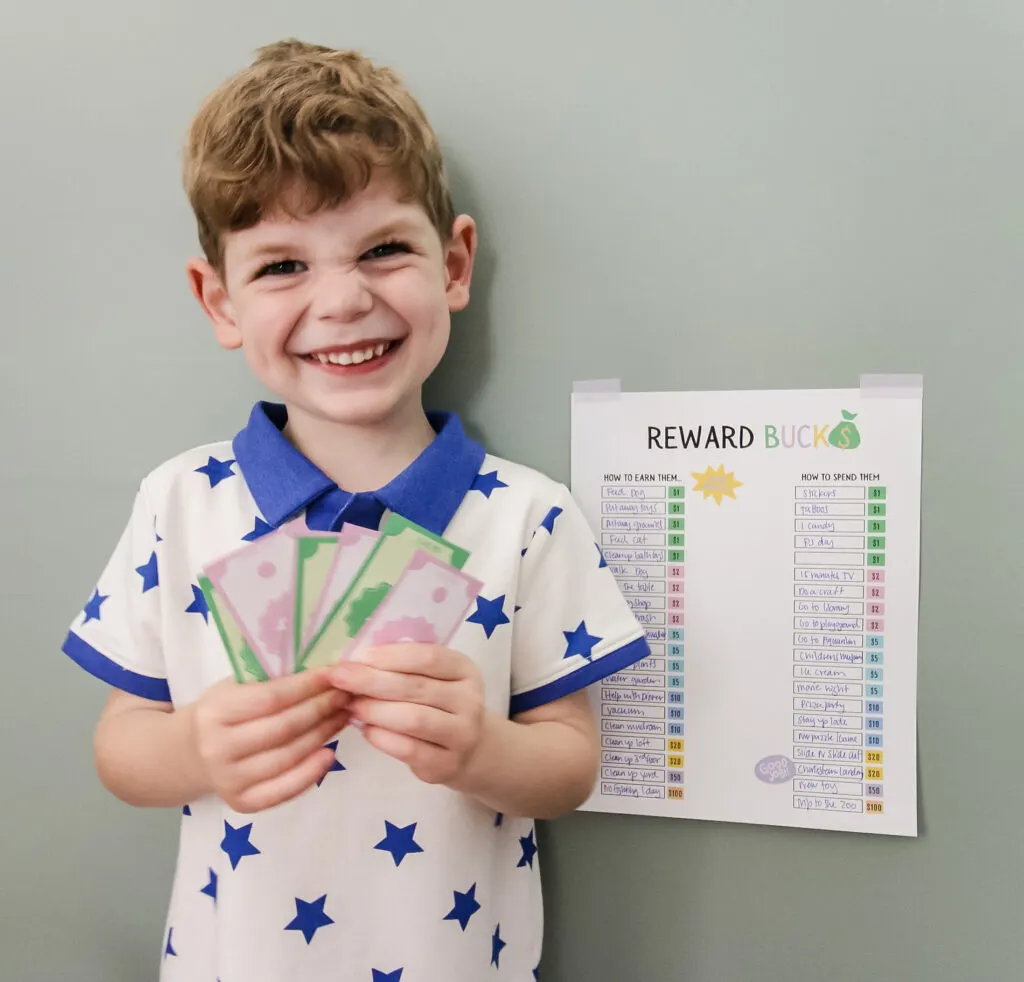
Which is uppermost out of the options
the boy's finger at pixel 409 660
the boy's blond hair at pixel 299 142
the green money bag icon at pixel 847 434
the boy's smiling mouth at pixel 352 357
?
the boy's blond hair at pixel 299 142

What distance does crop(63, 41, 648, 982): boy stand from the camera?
60 cm

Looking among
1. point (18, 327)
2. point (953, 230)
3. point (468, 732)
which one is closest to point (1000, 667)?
point (953, 230)

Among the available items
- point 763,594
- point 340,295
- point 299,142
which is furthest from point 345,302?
point 763,594

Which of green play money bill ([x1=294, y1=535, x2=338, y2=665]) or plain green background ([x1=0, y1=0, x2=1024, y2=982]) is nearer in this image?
green play money bill ([x1=294, y1=535, x2=338, y2=665])

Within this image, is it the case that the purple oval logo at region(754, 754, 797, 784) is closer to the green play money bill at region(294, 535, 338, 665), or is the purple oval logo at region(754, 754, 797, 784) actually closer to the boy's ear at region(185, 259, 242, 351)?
the green play money bill at region(294, 535, 338, 665)

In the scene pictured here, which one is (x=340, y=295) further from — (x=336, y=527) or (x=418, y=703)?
(x=418, y=703)

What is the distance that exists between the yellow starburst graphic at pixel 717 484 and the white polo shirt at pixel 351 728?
0.41 ft

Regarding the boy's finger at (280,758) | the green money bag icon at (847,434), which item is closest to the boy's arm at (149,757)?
the boy's finger at (280,758)

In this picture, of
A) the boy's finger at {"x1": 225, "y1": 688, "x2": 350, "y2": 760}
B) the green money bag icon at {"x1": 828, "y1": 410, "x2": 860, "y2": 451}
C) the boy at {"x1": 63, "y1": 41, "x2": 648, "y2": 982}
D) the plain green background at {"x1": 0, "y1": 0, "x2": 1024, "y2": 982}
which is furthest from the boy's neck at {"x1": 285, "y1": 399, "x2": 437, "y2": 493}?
the green money bag icon at {"x1": 828, "y1": 410, "x2": 860, "y2": 451}

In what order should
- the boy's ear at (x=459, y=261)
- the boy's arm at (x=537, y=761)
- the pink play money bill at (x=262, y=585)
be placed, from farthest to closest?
the boy's ear at (x=459, y=261), the boy's arm at (x=537, y=761), the pink play money bill at (x=262, y=585)

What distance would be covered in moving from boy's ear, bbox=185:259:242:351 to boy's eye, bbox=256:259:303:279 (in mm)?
60

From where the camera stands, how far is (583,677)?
653 millimetres

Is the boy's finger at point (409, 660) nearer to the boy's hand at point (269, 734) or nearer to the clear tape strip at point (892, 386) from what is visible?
the boy's hand at point (269, 734)

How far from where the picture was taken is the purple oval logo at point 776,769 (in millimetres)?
727
